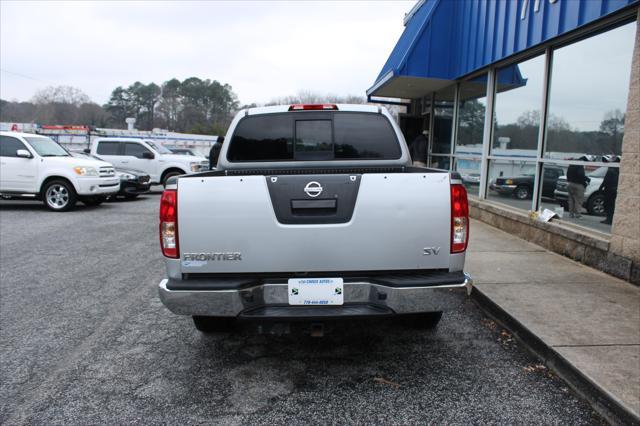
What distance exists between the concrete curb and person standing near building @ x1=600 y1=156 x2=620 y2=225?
2.41 metres

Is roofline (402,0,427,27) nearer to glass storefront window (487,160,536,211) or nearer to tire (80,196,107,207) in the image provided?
glass storefront window (487,160,536,211)

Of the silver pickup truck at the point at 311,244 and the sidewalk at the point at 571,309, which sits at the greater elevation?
the silver pickup truck at the point at 311,244

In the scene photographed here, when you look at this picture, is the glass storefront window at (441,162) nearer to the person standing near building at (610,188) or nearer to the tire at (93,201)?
the person standing near building at (610,188)

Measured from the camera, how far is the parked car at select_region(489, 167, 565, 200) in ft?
24.1

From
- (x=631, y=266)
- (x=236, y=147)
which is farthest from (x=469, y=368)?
(x=631, y=266)

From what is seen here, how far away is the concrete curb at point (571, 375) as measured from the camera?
2852mm

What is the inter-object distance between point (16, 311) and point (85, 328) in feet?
3.17

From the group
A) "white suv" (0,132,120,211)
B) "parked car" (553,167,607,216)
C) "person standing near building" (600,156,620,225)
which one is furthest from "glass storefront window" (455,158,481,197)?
"white suv" (0,132,120,211)

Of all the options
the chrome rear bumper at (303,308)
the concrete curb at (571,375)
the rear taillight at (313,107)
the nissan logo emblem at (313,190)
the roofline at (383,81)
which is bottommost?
the concrete curb at (571,375)

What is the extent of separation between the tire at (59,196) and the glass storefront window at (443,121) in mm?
9388

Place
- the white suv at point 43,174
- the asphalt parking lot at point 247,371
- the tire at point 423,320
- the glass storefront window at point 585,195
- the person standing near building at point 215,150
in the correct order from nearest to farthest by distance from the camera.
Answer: the asphalt parking lot at point 247,371 < the tire at point 423,320 < the glass storefront window at point 585,195 < the person standing near building at point 215,150 < the white suv at point 43,174

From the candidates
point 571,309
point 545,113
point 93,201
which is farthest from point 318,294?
point 93,201

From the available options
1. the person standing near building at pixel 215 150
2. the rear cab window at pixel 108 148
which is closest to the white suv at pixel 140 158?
the rear cab window at pixel 108 148

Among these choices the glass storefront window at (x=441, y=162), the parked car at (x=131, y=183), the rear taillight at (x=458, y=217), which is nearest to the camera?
the rear taillight at (x=458, y=217)
